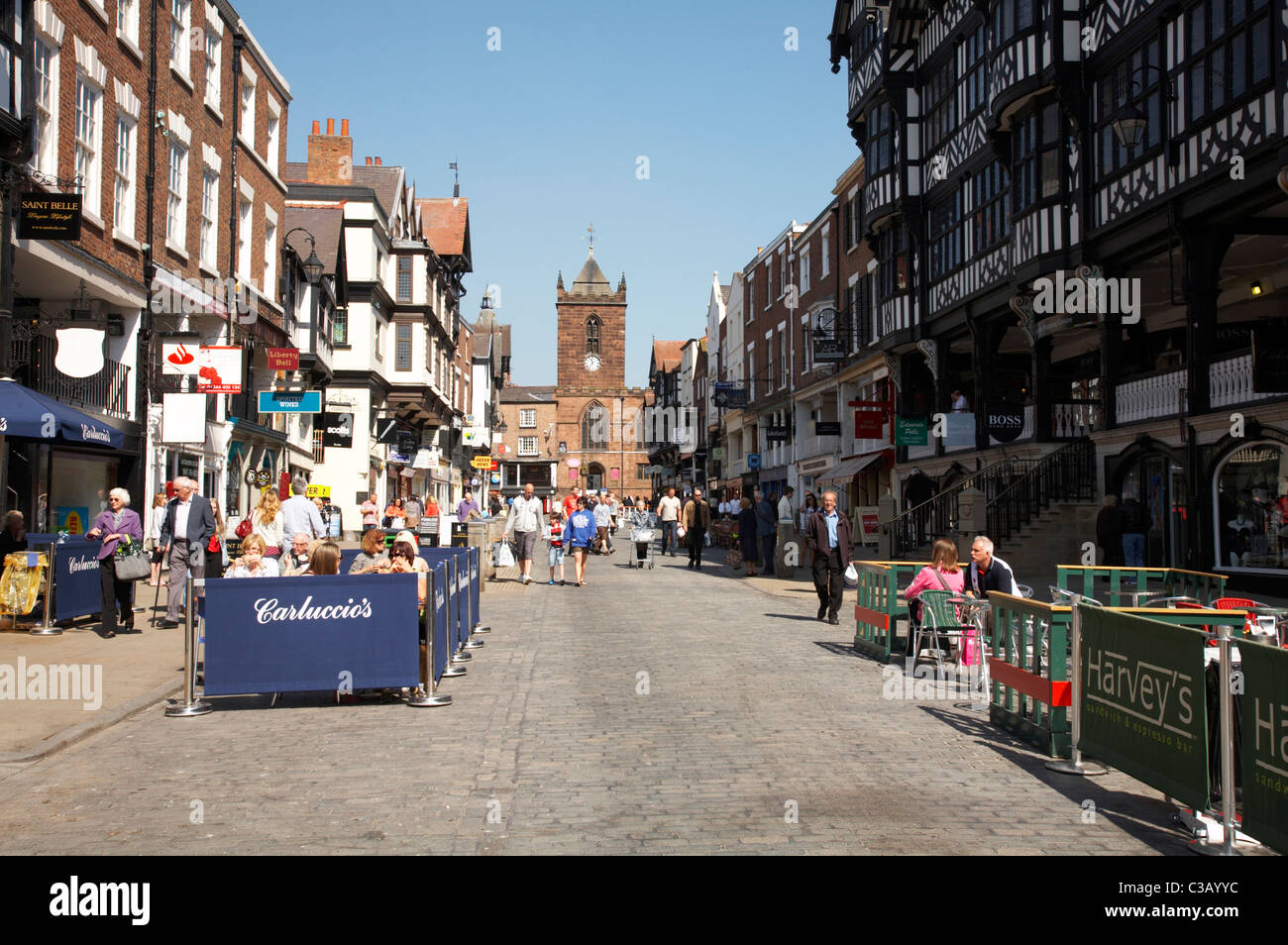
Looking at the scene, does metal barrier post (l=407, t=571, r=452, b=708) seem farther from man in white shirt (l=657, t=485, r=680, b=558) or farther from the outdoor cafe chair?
man in white shirt (l=657, t=485, r=680, b=558)

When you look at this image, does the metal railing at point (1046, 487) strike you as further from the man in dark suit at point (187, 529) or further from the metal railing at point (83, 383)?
the metal railing at point (83, 383)

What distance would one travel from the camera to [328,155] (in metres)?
44.3

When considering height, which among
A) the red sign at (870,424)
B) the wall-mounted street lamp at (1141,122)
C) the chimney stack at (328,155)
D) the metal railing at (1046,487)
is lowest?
the metal railing at (1046,487)

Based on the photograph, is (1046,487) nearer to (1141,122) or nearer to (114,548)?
(1141,122)

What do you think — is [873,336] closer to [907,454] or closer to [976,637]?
[907,454]

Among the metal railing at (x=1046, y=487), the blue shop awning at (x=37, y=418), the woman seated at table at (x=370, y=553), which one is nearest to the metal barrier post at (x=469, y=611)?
the woman seated at table at (x=370, y=553)

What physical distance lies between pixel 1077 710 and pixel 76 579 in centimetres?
1238

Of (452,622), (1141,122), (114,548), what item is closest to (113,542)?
(114,548)

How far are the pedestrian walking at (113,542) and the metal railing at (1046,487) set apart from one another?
16.5m

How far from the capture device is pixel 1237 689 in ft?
17.1

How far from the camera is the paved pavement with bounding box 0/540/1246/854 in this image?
5.58 m

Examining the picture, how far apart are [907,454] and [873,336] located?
17.2ft

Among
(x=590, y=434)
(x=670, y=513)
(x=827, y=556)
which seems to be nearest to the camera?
(x=827, y=556)

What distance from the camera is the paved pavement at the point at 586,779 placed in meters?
5.58
